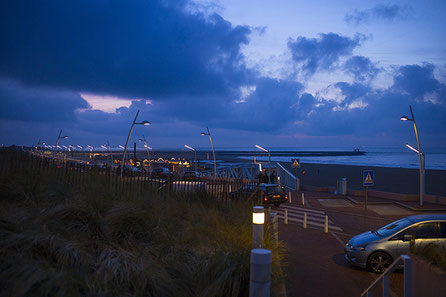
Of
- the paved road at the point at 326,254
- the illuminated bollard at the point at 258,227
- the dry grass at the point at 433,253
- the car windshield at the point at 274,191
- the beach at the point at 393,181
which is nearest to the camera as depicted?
the dry grass at the point at 433,253

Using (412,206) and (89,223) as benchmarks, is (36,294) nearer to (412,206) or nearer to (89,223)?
(89,223)

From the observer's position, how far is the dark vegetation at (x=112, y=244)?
416 centimetres

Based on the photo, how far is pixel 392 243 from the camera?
8969mm

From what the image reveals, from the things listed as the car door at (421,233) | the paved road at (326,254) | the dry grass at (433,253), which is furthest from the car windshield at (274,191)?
the dry grass at (433,253)

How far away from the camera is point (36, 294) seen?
3605 millimetres

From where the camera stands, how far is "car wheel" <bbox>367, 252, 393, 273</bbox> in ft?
29.3

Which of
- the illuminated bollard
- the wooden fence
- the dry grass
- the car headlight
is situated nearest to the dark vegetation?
the illuminated bollard

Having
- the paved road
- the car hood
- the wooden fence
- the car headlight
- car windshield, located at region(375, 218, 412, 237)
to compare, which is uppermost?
the wooden fence

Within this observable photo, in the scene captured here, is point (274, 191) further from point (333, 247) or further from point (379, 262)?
point (379, 262)

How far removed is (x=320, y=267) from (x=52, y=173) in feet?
27.3

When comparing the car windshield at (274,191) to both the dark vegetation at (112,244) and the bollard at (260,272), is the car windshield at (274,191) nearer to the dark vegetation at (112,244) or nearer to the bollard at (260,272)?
the dark vegetation at (112,244)

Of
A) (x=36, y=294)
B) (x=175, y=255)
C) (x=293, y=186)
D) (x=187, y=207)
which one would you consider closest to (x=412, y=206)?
(x=293, y=186)

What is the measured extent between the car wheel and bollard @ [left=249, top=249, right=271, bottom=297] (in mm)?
5949

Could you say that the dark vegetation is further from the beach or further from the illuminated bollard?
the beach
